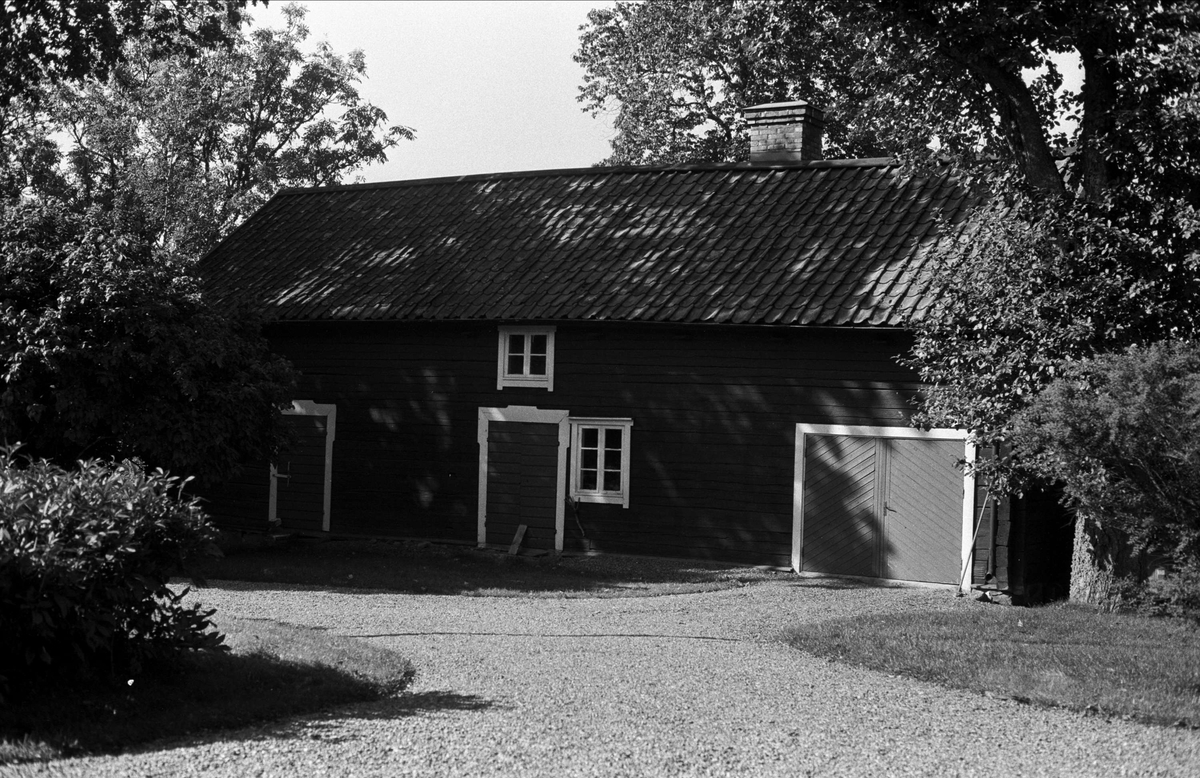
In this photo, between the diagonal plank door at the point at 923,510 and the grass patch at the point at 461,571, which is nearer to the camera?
the grass patch at the point at 461,571

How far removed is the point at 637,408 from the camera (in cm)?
1888

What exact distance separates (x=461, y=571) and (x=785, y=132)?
10304mm

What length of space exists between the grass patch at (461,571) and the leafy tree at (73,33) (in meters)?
7.88

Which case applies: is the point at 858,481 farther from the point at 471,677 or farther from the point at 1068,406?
the point at 471,677

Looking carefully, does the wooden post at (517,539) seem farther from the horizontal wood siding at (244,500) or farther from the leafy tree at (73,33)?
the leafy tree at (73,33)

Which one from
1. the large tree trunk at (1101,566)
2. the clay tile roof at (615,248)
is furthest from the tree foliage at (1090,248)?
the clay tile roof at (615,248)

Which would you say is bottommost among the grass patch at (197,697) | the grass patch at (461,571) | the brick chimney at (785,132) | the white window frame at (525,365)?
the grass patch at (461,571)

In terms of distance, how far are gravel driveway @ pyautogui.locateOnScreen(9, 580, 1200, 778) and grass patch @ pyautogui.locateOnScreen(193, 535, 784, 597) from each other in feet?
12.4

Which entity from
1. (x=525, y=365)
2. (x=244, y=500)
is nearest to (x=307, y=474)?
(x=244, y=500)

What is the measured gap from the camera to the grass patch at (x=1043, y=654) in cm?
923

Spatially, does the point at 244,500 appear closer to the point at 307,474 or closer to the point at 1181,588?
the point at 307,474

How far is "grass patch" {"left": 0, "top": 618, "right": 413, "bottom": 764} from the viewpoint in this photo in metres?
7.45

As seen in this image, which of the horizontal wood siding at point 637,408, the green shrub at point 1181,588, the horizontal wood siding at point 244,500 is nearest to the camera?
the green shrub at point 1181,588

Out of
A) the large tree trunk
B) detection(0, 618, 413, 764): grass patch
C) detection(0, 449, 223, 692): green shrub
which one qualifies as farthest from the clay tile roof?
detection(0, 449, 223, 692): green shrub
